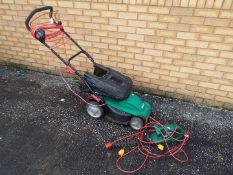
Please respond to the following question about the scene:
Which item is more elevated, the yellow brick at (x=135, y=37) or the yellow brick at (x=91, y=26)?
the yellow brick at (x=91, y=26)

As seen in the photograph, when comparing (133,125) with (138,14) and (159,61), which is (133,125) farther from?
(138,14)

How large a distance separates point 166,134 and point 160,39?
137 centimetres

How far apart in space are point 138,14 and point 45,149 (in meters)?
2.24

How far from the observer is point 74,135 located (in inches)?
137

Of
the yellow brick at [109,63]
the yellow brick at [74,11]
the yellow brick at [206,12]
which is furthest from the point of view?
the yellow brick at [109,63]

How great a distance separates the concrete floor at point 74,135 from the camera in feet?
9.95

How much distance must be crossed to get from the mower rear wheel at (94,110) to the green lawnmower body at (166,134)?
76 cm

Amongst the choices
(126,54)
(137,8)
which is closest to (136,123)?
(126,54)

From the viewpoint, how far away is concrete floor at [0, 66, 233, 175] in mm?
3031

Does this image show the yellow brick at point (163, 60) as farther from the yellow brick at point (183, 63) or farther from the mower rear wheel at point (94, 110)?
the mower rear wheel at point (94, 110)

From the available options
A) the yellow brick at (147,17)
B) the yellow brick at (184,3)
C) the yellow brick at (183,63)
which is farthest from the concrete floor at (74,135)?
the yellow brick at (184,3)

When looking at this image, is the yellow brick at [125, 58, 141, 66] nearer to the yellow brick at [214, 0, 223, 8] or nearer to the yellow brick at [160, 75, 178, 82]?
the yellow brick at [160, 75, 178, 82]

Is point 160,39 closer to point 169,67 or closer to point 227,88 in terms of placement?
point 169,67

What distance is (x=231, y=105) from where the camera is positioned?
390cm
